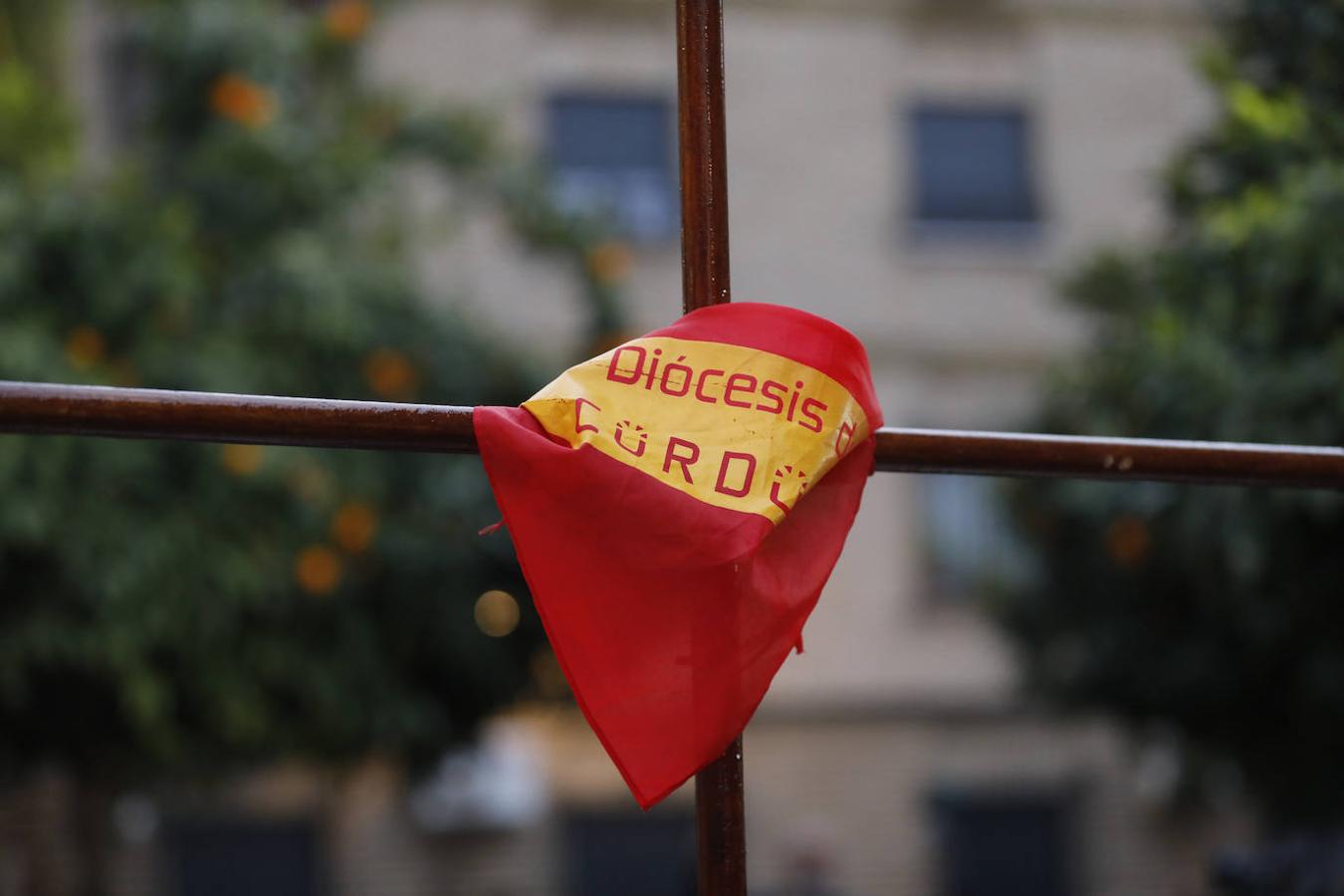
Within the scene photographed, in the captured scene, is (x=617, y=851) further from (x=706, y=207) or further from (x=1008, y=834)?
(x=706, y=207)

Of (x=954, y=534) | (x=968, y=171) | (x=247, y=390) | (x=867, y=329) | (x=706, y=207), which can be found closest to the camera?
(x=706, y=207)

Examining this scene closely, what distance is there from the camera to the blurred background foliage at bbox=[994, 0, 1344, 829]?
203 inches

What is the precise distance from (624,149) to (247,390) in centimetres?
640

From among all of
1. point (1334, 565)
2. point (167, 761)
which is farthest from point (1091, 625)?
point (167, 761)

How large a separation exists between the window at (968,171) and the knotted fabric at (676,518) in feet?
39.0

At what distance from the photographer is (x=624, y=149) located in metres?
12.8

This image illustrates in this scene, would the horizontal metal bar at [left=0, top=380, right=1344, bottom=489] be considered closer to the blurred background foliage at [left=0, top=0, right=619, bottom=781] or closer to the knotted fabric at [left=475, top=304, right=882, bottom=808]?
the knotted fabric at [left=475, top=304, right=882, bottom=808]

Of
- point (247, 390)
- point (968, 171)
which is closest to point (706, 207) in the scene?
point (247, 390)

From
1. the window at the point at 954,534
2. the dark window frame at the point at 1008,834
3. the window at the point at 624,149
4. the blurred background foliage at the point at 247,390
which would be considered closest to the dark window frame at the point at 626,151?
the window at the point at 624,149

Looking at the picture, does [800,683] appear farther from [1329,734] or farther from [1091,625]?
[1329,734]

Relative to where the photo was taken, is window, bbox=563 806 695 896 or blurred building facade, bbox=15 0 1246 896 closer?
blurred building facade, bbox=15 0 1246 896

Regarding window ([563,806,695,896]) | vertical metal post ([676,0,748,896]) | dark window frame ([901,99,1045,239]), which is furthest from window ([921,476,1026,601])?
vertical metal post ([676,0,748,896])

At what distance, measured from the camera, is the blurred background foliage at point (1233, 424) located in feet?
16.9

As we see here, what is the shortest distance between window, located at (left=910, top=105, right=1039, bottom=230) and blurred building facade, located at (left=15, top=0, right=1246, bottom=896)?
20 mm
